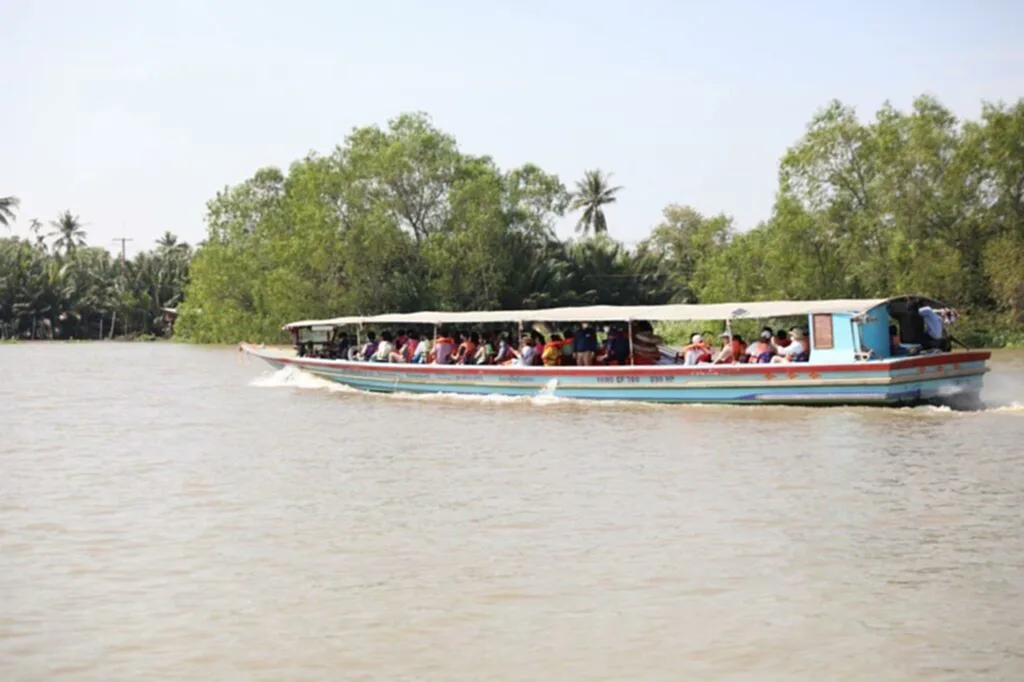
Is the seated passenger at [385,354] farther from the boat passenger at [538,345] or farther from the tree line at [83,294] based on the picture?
the tree line at [83,294]

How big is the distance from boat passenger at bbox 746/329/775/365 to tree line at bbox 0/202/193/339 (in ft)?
215

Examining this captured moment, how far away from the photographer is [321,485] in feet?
47.7

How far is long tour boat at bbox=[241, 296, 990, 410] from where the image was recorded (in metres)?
20.3

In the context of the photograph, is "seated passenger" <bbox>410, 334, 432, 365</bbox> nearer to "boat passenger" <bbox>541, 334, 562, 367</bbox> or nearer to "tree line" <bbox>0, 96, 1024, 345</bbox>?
"boat passenger" <bbox>541, 334, 562, 367</bbox>

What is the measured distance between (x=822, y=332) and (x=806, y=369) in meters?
0.90

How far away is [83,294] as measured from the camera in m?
86.8

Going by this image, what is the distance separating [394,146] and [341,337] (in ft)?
94.2

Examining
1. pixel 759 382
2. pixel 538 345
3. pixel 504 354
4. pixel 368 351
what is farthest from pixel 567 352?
pixel 368 351

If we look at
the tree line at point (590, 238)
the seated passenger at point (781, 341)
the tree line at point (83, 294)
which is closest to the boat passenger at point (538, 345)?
the seated passenger at point (781, 341)

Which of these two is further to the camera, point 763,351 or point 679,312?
point 679,312

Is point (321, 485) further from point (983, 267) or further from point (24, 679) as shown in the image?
point (983, 267)

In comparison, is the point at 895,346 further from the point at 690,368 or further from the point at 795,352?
the point at 690,368

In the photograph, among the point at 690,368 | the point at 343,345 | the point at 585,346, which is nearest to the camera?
the point at 690,368

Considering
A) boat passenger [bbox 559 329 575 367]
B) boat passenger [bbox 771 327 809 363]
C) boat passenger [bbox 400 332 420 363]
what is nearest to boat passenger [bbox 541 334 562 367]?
boat passenger [bbox 559 329 575 367]
